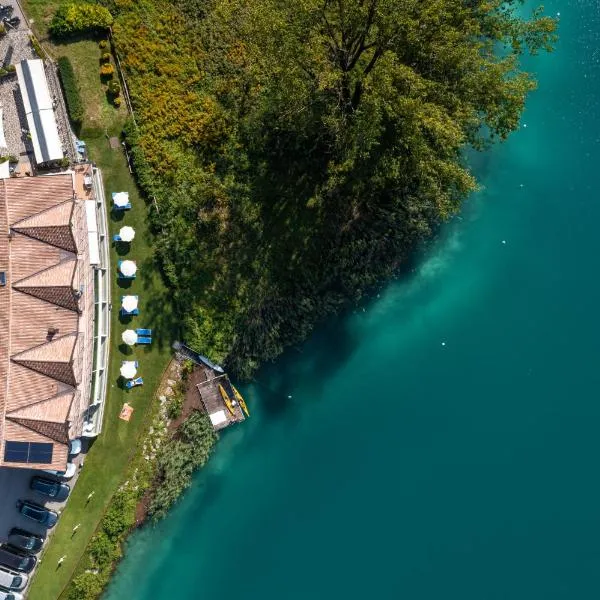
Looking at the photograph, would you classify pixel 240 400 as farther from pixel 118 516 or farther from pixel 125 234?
pixel 125 234

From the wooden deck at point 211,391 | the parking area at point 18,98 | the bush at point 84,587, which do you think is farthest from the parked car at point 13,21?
the bush at point 84,587

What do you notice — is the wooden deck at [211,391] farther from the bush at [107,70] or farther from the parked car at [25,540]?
the bush at [107,70]

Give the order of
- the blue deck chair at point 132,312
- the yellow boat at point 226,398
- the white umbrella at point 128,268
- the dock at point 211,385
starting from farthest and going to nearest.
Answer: the yellow boat at point 226,398 < the dock at point 211,385 < the blue deck chair at point 132,312 < the white umbrella at point 128,268

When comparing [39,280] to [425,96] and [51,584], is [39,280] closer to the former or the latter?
[51,584]

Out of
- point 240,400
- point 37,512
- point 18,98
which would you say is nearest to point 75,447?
point 37,512

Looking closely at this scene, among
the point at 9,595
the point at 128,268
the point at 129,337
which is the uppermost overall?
the point at 128,268

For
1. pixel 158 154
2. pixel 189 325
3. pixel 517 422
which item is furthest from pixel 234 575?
pixel 158 154

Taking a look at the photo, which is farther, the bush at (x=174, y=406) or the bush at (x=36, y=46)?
the bush at (x=174, y=406)
